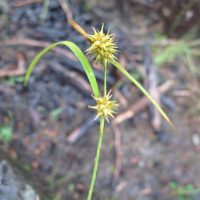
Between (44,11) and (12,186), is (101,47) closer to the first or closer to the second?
(12,186)

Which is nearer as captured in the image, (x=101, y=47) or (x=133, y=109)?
(x=101, y=47)

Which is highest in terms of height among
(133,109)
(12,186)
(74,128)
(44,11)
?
(44,11)

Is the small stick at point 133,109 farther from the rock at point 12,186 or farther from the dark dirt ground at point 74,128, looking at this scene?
the rock at point 12,186

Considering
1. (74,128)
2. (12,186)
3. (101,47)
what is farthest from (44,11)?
(101,47)

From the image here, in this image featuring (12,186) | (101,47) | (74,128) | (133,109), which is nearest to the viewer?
(101,47)

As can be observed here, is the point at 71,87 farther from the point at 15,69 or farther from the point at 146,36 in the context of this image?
the point at 146,36

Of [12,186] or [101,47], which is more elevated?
[101,47]

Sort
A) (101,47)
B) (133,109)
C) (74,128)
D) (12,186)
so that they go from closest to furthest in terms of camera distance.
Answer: (101,47) < (12,186) < (74,128) < (133,109)

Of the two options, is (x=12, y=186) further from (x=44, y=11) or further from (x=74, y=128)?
(x=44, y=11)
